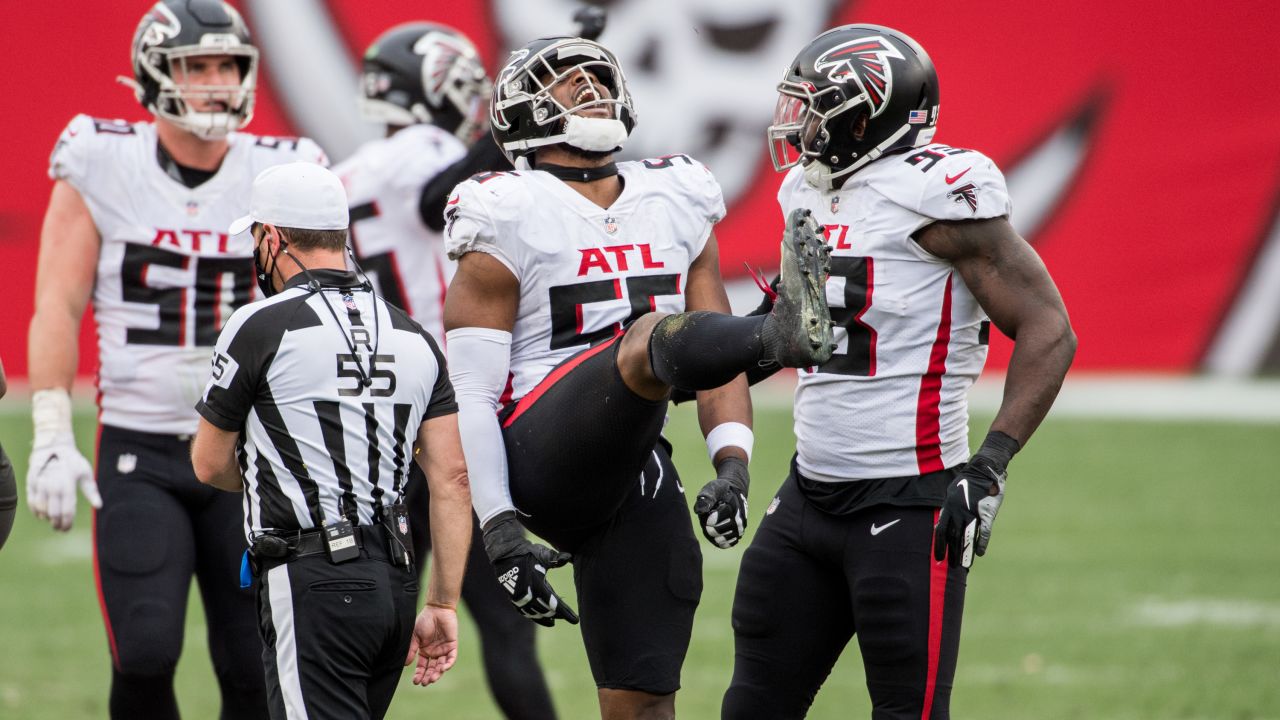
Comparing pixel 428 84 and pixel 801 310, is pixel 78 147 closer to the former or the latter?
pixel 428 84

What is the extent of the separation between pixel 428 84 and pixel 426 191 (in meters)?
0.56

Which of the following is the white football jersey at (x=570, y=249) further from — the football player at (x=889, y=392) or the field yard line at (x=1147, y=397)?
the field yard line at (x=1147, y=397)

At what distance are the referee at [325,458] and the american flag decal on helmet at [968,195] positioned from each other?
120 centimetres

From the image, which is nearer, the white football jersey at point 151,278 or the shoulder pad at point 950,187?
the shoulder pad at point 950,187

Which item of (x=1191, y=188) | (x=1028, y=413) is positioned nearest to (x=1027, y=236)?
(x=1191, y=188)

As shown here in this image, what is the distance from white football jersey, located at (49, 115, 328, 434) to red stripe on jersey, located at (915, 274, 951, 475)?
1.99 m

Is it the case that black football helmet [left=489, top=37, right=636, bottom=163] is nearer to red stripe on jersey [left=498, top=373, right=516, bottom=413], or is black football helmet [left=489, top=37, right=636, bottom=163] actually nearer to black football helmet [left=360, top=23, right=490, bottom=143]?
red stripe on jersey [left=498, top=373, right=516, bottom=413]

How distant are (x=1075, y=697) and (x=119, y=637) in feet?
12.1

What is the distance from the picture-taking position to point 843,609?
152 inches

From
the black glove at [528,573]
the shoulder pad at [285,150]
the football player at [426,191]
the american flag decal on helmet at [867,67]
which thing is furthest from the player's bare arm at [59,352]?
the american flag decal on helmet at [867,67]

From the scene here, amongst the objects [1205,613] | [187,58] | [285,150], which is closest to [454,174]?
[285,150]

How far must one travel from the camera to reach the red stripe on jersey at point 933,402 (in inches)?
146

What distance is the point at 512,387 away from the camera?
12.5 ft

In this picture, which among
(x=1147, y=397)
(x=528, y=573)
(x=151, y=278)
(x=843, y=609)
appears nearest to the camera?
(x=528, y=573)
